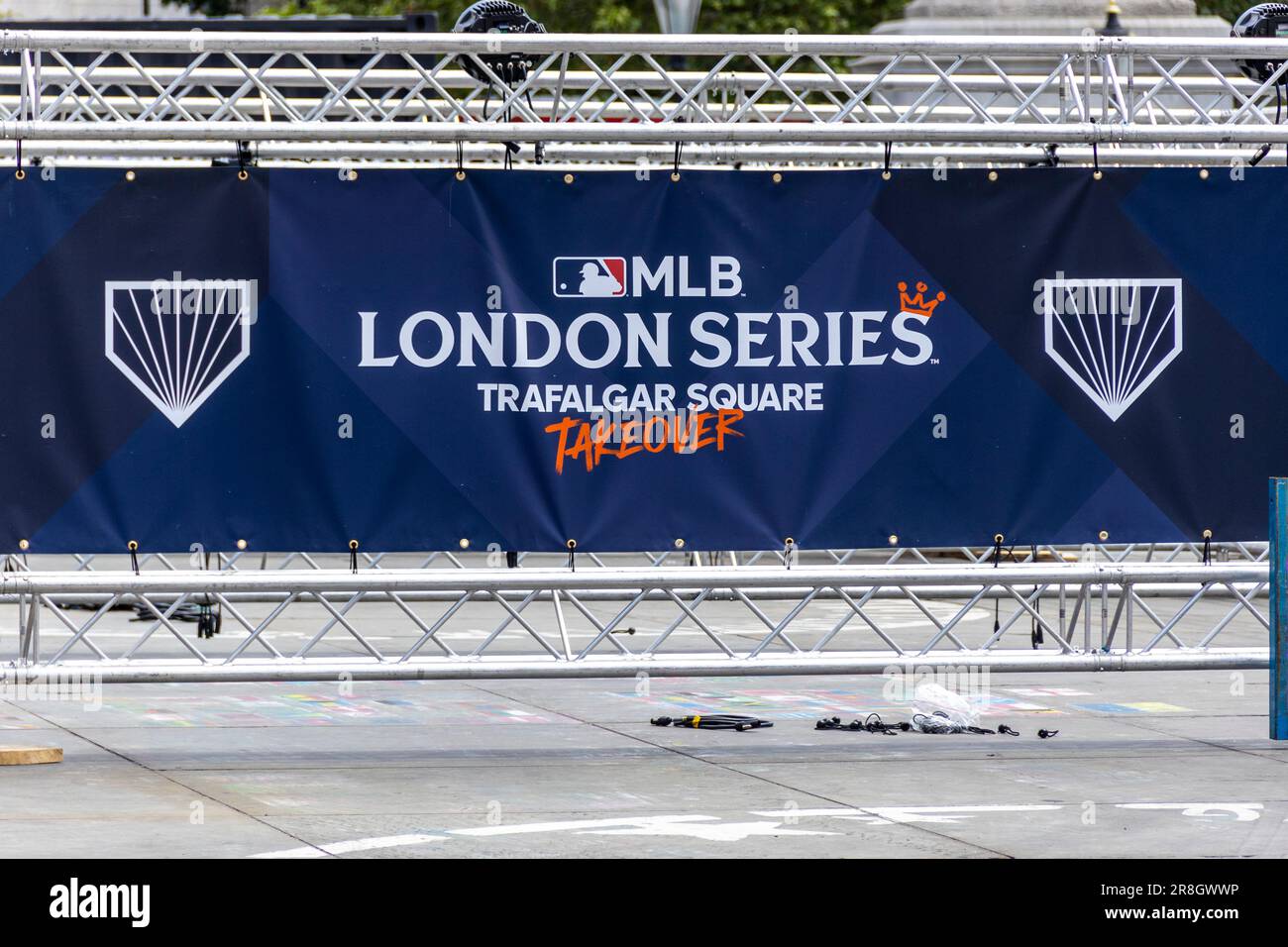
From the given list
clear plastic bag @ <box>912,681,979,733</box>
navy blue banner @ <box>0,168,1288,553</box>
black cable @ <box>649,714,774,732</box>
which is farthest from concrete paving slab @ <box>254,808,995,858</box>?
clear plastic bag @ <box>912,681,979,733</box>

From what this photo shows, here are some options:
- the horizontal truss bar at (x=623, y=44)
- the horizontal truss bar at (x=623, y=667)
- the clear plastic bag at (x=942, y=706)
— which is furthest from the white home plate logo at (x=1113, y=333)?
the clear plastic bag at (x=942, y=706)

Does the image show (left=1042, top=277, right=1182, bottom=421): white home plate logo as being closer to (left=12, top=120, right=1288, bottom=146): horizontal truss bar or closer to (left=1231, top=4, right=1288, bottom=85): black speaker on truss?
(left=12, top=120, right=1288, bottom=146): horizontal truss bar

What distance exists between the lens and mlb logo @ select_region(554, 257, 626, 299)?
33.3 feet

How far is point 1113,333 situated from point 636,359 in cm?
261

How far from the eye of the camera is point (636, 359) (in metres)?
10.2

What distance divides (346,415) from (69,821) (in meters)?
2.55

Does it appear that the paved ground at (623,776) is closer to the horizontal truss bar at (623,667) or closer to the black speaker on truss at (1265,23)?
the horizontal truss bar at (623,667)

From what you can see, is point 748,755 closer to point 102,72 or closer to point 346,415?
point 346,415

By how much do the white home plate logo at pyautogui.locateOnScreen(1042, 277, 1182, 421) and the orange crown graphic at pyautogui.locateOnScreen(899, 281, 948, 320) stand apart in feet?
1.99

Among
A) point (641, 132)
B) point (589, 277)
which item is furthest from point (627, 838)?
point (641, 132)

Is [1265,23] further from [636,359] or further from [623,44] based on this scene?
[636,359]

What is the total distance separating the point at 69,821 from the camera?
8.64 metres
